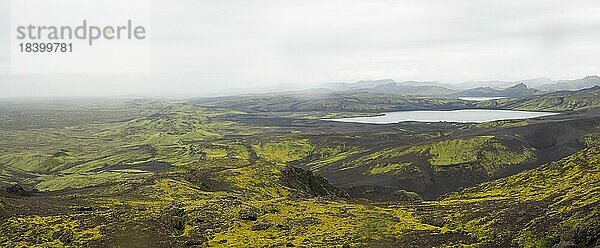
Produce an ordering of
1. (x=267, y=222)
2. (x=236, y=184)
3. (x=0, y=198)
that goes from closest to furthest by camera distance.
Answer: (x=267, y=222) → (x=0, y=198) → (x=236, y=184)

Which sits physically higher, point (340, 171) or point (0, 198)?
point (0, 198)

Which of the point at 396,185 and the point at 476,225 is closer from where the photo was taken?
the point at 476,225

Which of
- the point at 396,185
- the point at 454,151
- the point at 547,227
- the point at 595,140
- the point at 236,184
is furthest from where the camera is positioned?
the point at 595,140

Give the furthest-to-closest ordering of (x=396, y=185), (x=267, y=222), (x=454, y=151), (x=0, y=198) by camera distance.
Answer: (x=454, y=151)
(x=396, y=185)
(x=0, y=198)
(x=267, y=222)

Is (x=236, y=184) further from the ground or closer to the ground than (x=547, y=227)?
closer to the ground

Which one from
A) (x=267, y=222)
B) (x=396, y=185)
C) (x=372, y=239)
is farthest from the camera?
(x=396, y=185)

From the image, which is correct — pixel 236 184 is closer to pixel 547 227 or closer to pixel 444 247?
pixel 444 247

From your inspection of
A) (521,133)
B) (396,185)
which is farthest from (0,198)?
(521,133)

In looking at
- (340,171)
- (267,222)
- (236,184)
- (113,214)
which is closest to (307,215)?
(267,222)

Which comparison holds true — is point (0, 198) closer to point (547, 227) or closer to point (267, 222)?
point (267, 222)
